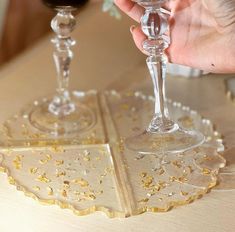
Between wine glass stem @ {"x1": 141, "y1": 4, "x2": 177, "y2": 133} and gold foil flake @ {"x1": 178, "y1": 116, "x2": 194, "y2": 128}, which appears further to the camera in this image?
gold foil flake @ {"x1": 178, "y1": 116, "x2": 194, "y2": 128}

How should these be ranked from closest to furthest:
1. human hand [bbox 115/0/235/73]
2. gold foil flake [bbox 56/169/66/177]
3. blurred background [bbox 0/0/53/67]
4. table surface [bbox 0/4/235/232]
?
table surface [bbox 0/4/235/232]
gold foil flake [bbox 56/169/66/177]
human hand [bbox 115/0/235/73]
blurred background [bbox 0/0/53/67]

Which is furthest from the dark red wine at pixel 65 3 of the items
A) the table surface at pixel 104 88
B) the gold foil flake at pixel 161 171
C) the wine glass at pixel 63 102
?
the gold foil flake at pixel 161 171

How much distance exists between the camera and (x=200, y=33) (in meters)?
1.15

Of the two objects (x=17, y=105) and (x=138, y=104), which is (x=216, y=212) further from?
(x=17, y=105)

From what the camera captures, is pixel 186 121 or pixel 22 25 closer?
pixel 186 121

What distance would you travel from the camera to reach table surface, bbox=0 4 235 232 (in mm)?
855

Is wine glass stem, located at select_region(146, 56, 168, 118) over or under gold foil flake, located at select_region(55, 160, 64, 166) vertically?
over

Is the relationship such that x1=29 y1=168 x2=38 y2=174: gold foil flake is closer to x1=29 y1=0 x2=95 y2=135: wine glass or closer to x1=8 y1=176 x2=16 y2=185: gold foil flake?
x1=8 y1=176 x2=16 y2=185: gold foil flake

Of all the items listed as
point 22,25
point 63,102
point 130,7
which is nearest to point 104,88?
point 63,102

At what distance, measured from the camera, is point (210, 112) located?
119 centimetres

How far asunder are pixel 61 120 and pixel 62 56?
13 cm

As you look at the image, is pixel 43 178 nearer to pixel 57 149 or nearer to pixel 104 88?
pixel 57 149

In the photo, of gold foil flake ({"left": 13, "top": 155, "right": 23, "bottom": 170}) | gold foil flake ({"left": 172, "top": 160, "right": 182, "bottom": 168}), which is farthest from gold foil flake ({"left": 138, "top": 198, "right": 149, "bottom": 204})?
gold foil flake ({"left": 13, "top": 155, "right": 23, "bottom": 170})

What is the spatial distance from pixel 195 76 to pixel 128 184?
1.53 ft
